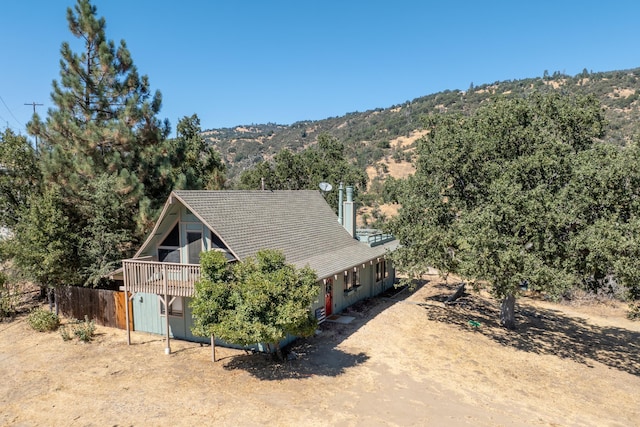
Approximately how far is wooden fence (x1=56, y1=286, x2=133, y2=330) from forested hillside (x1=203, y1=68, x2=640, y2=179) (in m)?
57.8

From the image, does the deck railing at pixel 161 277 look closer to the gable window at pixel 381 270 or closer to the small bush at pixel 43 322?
the small bush at pixel 43 322

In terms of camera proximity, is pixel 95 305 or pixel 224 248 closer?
pixel 224 248

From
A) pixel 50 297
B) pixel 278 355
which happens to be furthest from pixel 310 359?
pixel 50 297

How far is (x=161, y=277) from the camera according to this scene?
620 inches

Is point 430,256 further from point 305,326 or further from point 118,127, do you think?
point 118,127

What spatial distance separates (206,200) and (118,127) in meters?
8.11

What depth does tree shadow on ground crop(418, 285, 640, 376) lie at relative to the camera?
17000mm

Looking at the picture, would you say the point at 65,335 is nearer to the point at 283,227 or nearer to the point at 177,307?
the point at 177,307

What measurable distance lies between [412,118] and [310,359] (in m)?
86.2

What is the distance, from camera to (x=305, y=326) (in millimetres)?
13172

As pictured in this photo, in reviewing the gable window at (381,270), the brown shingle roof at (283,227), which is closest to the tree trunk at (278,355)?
the brown shingle roof at (283,227)

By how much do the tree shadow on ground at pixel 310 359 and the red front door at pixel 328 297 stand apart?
3.32 feet

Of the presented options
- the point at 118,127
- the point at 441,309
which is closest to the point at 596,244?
the point at 441,309

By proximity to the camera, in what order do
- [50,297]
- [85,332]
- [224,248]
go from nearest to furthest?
[224,248], [85,332], [50,297]
